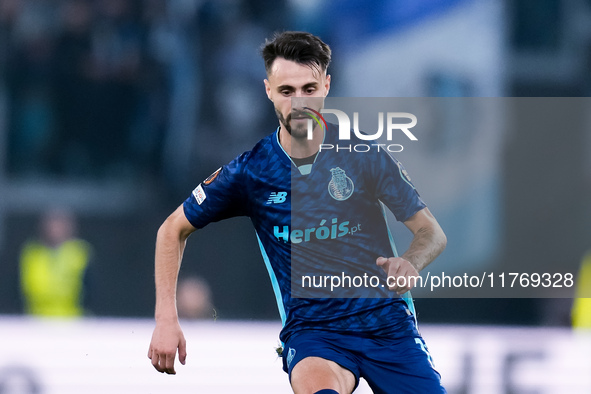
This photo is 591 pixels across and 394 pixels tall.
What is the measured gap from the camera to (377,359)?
3250 mm

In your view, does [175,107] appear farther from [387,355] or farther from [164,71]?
[387,355]

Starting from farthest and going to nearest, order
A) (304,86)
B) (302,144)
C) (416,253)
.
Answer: (302,144), (304,86), (416,253)

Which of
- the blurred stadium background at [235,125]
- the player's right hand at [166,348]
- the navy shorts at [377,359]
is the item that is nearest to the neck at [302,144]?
the navy shorts at [377,359]

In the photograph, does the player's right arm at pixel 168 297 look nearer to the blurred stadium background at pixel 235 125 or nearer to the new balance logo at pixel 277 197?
the new balance logo at pixel 277 197

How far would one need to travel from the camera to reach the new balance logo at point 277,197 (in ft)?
11.2

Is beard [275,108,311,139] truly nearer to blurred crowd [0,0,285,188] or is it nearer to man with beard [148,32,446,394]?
man with beard [148,32,446,394]

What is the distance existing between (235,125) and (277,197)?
556 centimetres

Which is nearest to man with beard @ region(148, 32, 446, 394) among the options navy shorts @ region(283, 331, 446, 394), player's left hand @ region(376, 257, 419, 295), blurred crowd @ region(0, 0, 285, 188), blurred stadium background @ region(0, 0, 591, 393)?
navy shorts @ region(283, 331, 446, 394)

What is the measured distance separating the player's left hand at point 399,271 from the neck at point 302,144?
2.73ft

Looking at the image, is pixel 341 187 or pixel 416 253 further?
pixel 341 187

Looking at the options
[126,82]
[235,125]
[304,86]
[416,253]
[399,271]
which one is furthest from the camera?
[126,82]

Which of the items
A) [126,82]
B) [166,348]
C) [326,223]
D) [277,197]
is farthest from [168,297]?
→ [126,82]

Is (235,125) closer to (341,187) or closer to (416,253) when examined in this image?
(341,187)

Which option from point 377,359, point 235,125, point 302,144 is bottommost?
point 377,359
